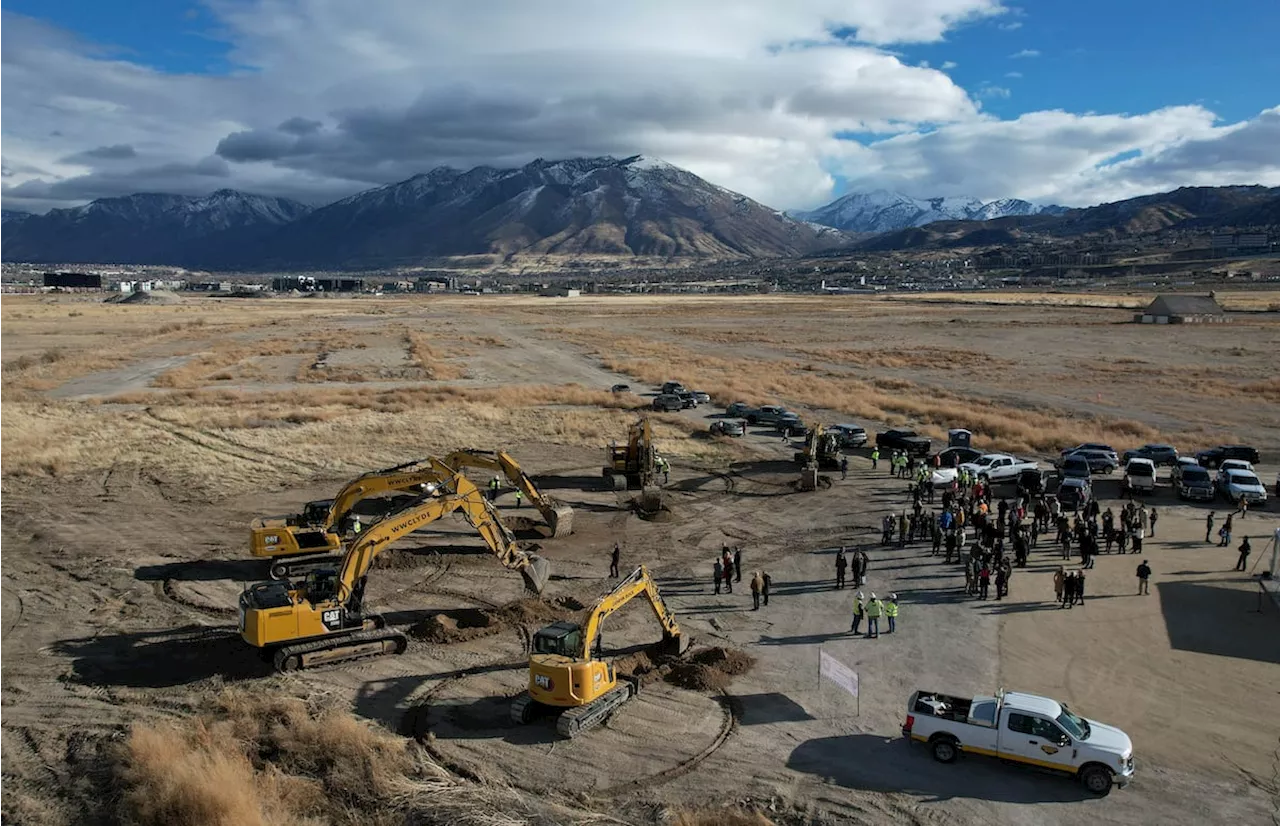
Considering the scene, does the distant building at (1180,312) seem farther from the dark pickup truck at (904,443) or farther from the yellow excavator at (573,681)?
the yellow excavator at (573,681)

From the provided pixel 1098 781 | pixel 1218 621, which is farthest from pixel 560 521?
pixel 1218 621

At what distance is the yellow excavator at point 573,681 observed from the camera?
17.7m

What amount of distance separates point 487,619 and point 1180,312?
13568 cm

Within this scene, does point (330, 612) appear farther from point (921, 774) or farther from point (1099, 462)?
point (1099, 462)

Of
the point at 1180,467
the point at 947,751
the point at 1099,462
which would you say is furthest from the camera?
the point at 1099,462

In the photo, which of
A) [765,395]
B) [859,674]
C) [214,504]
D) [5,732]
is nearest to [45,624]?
[5,732]

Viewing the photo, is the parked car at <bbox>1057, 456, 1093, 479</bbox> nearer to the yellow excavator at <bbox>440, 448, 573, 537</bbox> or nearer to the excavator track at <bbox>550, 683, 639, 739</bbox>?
the yellow excavator at <bbox>440, 448, 573, 537</bbox>

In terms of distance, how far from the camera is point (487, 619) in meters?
24.3

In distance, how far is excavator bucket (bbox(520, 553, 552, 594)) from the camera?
25625 millimetres

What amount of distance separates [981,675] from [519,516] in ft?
60.9

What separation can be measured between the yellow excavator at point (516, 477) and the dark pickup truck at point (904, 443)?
20.1 meters

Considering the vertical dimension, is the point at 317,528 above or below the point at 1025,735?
above

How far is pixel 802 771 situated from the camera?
16.8 m

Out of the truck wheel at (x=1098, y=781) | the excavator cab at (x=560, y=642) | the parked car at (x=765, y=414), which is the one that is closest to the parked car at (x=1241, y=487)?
the parked car at (x=765, y=414)
